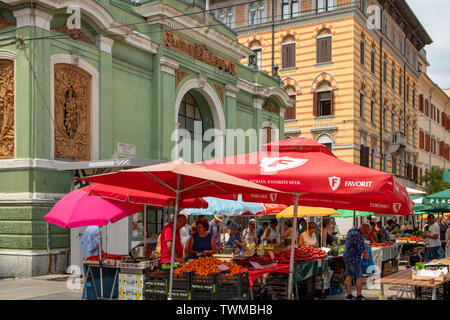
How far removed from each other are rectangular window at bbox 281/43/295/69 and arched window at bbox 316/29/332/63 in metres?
1.75

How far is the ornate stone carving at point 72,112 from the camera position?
15820 mm

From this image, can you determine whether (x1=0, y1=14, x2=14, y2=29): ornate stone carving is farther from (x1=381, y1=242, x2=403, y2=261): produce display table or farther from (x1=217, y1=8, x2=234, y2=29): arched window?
(x1=217, y1=8, x2=234, y2=29): arched window

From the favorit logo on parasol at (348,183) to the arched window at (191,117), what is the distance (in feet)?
47.5

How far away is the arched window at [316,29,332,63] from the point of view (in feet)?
114

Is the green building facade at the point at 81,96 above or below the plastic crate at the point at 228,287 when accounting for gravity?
above

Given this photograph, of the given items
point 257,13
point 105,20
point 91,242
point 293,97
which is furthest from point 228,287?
point 257,13

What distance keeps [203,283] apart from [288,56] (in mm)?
29438

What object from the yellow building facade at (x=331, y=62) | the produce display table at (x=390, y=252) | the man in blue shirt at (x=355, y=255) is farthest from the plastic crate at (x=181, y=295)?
the yellow building facade at (x=331, y=62)

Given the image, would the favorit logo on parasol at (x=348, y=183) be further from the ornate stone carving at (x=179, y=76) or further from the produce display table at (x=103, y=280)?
the ornate stone carving at (x=179, y=76)
